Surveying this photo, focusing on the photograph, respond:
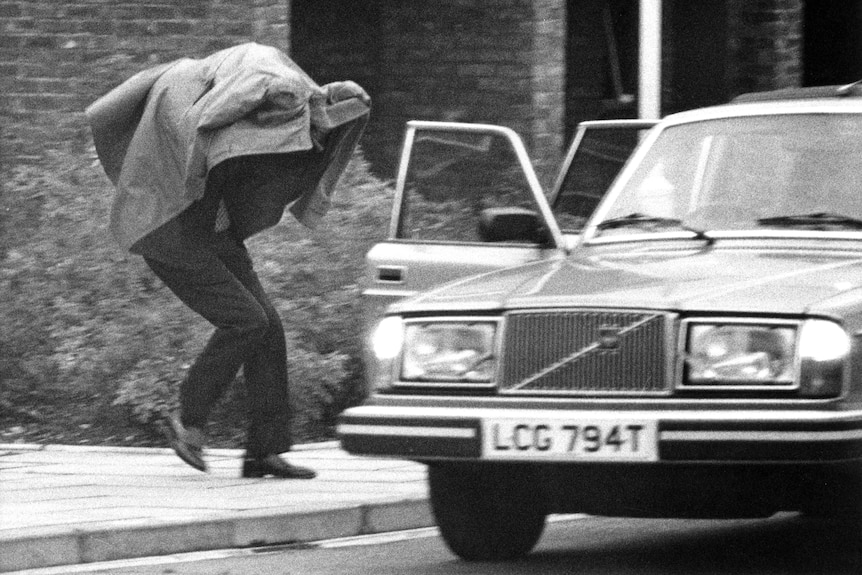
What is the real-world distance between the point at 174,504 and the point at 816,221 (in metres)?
2.66

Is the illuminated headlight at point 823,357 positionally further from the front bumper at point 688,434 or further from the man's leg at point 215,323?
the man's leg at point 215,323

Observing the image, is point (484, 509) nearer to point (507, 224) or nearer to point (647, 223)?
point (507, 224)

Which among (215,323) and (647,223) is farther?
(215,323)

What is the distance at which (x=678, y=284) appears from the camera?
21.3 feet

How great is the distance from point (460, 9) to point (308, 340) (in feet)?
15.4

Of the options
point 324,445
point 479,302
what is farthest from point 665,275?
point 324,445

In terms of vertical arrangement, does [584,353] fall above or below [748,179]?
below

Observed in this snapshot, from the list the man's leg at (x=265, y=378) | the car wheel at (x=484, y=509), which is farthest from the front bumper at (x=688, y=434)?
the man's leg at (x=265, y=378)

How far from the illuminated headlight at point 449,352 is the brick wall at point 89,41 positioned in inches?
273

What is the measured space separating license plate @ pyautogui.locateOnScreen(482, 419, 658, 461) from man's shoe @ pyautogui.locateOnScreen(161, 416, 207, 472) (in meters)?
2.53

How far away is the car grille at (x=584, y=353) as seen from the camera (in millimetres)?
6250

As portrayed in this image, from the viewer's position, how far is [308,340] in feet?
35.8


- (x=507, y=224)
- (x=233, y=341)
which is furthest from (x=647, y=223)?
(x=233, y=341)

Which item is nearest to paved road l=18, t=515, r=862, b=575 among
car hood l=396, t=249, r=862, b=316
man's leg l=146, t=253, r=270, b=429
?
car hood l=396, t=249, r=862, b=316
